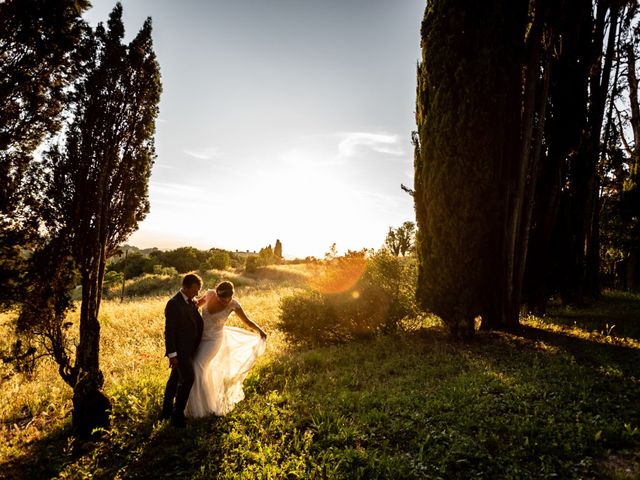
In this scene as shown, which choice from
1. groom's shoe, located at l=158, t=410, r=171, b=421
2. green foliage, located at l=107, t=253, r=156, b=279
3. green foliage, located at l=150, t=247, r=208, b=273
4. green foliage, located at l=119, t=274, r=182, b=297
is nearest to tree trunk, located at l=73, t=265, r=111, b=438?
groom's shoe, located at l=158, t=410, r=171, b=421

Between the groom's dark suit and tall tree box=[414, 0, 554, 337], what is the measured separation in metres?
6.72

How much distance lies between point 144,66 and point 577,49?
14023mm

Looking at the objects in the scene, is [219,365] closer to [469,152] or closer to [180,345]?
[180,345]

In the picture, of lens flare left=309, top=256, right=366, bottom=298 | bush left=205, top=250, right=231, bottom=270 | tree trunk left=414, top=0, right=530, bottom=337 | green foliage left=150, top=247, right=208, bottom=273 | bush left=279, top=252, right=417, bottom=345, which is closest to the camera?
tree trunk left=414, top=0, right=530, bottom=337

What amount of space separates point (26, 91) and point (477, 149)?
945cm

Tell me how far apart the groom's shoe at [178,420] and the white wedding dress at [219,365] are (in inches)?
9.3

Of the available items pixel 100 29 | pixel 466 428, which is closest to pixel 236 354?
pixel 466 428

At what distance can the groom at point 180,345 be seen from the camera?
5461mm

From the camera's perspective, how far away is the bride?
5742mm

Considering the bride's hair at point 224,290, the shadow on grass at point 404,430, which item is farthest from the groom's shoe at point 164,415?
the bride's hair at point 224,290

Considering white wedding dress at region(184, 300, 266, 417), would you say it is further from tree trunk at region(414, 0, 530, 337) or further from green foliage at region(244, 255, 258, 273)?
green foliage at region(244, 255, 258, 273)

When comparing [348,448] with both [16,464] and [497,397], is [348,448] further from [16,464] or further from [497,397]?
[16,464]

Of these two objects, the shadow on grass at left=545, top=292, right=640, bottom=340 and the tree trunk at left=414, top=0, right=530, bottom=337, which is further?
the shadow on grass at left=545, top=292, right=640, bottom=340

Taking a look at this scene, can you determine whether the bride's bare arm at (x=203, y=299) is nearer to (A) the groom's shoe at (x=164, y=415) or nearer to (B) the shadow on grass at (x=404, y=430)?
(A) the groom's shoe at (x=164, y=415)
